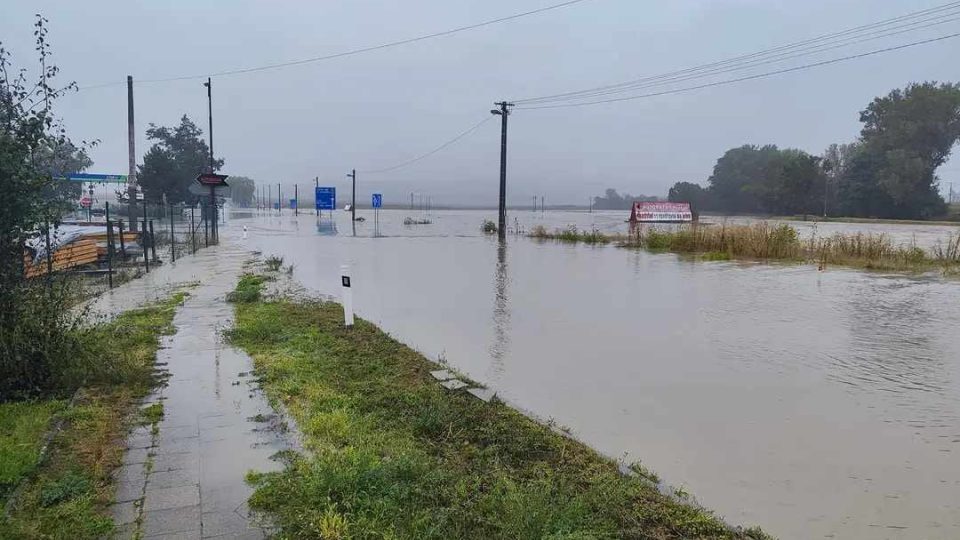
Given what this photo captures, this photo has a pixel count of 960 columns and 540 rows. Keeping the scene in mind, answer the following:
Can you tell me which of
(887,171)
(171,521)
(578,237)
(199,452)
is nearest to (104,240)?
(199,452)

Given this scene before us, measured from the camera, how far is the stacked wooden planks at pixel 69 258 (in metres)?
6.08

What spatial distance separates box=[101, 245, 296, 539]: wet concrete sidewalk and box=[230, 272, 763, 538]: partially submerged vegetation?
0.21 metres

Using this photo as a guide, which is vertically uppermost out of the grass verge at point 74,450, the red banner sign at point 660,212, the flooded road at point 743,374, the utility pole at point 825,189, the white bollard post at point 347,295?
the utility pole at point 825,189

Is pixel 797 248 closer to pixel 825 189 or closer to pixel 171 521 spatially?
pixel 171 521

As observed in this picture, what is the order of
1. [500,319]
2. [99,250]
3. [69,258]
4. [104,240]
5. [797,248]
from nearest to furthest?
[69,258], [500,319], [99,250], [104,240], [797,248]

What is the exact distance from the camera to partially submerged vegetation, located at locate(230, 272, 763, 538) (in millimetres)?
3660

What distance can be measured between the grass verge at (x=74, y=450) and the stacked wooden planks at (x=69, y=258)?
0.86m

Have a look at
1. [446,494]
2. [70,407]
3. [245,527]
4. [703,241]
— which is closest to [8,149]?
[70,407]

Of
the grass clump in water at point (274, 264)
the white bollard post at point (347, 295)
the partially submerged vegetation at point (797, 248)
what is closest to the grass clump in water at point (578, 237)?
the partially submerged vegetation at point (797, 248)

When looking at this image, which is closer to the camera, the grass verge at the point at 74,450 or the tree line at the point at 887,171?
the grass verge at the point at 74,450

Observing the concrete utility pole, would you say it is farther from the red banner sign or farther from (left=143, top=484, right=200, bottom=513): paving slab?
(left=143, top=484, right=200, bottom=513): paving slab

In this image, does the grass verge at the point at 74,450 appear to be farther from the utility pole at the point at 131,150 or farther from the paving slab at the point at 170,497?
the utility pole at the point at 131,150

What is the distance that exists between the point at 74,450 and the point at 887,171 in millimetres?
84060

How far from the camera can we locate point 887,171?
71188 mm
